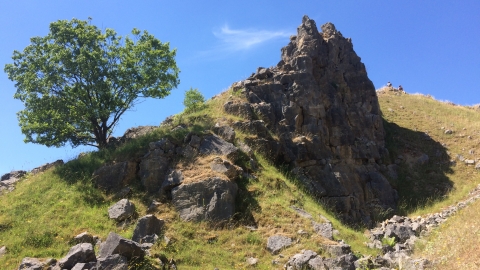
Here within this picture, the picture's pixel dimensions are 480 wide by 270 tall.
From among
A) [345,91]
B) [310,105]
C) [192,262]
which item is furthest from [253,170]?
[345,91]

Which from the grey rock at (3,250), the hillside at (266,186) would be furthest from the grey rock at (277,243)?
the grey rock at (3,250)

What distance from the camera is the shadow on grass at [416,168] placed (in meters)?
22.9

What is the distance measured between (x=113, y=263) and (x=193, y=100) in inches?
574

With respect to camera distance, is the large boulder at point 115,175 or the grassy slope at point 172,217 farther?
the large boulder at point 115,175

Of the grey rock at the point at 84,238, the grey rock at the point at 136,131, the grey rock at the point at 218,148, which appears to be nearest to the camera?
the grey rock at the point at 84,238

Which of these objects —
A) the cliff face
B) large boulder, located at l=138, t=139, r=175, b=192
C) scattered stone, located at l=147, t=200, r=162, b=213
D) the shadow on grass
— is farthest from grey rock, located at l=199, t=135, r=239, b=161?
the shadow on grass

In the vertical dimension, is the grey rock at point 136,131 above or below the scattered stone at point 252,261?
above

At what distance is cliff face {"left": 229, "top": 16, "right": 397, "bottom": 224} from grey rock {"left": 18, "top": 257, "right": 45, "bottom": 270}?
10693mm

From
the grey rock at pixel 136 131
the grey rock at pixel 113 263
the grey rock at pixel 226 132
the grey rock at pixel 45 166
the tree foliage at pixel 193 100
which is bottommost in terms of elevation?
the grey rock at pixel 113 263

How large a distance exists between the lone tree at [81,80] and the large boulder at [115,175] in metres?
3.45

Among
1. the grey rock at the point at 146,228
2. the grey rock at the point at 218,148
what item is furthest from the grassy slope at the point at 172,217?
the grey rock at the point at 218,148

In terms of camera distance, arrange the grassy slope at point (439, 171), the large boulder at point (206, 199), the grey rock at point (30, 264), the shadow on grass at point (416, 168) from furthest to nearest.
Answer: the shadow on grass at point (416, 168) → the large boulder at point (206, 199) → the grassy slope at point (439, 171) → the grey rock at point (30, 264)

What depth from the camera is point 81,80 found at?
18766 millimetres

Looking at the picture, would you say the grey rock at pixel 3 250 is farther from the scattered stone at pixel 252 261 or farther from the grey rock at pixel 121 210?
the scattered stone at pixel 252 261
